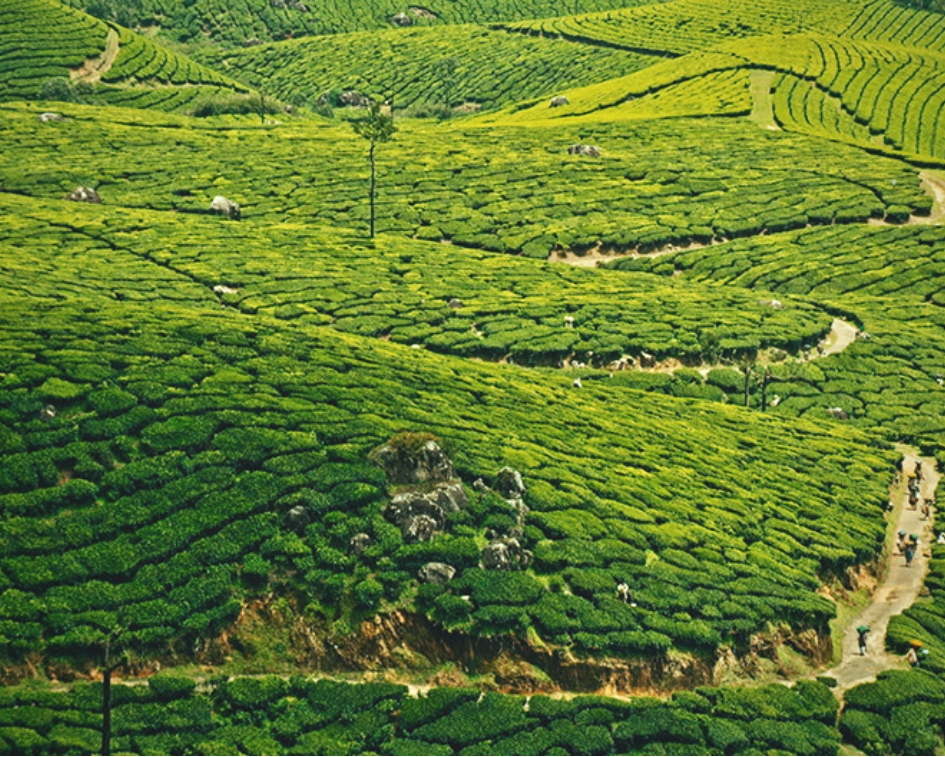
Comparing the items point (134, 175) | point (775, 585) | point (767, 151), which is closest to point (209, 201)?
point (134, 175)

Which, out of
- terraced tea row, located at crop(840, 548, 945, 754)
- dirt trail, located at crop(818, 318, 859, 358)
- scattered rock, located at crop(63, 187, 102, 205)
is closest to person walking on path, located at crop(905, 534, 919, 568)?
terraced tea row, located at crop(840, 548, 945, 754)

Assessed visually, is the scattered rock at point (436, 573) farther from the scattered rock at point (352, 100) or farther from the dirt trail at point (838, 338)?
the scattered rock at point (352, 100)

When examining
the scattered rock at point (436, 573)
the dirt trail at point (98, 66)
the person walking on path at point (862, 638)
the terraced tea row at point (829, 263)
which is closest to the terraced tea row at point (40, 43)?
the dirt trail at point (98, 66)

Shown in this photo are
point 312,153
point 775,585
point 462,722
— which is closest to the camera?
point 462,722

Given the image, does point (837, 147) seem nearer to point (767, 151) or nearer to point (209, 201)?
point (767, 151)

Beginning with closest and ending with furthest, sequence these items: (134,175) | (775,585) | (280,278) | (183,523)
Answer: (183,523), (775,585), (280,278), (134,175)

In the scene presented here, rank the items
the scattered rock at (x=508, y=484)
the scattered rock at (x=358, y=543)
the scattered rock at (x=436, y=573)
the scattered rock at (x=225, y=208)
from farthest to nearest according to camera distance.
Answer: the scattered rock at (x=225, y=208), the scattered rock at (x=508, y=484), the scattered rock at (x=358, y=543), the scattered rock at (x=436, y=573)
